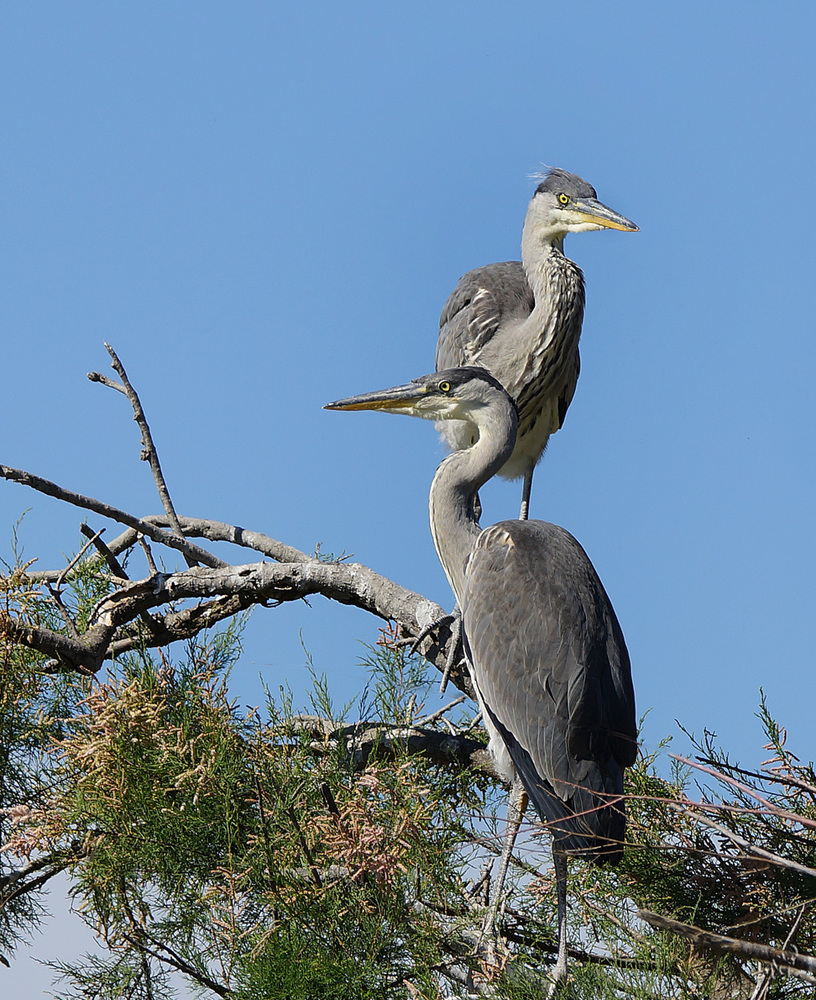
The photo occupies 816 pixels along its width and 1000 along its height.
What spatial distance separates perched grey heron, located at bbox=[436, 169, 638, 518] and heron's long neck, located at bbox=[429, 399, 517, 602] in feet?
4.10

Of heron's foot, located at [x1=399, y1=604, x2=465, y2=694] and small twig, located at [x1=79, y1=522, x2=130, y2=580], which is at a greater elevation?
heron's foot, located at [x1=399, y1=604, x2=465, y2=694]

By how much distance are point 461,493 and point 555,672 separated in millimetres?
896

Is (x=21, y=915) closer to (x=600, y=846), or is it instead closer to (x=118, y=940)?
(x=118, y=940)

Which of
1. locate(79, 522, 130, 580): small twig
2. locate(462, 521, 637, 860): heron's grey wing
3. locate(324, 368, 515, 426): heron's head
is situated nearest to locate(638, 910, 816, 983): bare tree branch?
locate(462, 521, 637, 860): heron's grey wing

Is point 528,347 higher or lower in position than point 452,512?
higher

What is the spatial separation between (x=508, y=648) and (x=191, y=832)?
101cm

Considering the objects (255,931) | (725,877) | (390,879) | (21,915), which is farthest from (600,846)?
(21,915)

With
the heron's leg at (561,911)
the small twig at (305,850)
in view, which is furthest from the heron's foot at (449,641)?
the small twig at (305,850)

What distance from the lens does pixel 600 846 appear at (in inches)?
98.2

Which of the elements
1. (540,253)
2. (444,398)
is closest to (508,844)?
(444,398)

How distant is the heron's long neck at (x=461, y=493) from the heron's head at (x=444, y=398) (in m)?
0.10

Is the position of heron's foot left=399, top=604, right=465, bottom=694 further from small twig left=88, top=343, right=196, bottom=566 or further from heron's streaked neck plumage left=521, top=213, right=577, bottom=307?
heron's streaked neck plumage left=521, top=213, right=577, bottom=307

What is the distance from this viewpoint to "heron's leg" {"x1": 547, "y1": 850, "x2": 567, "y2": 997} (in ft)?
8.01

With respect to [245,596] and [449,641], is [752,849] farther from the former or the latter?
[245,596]
